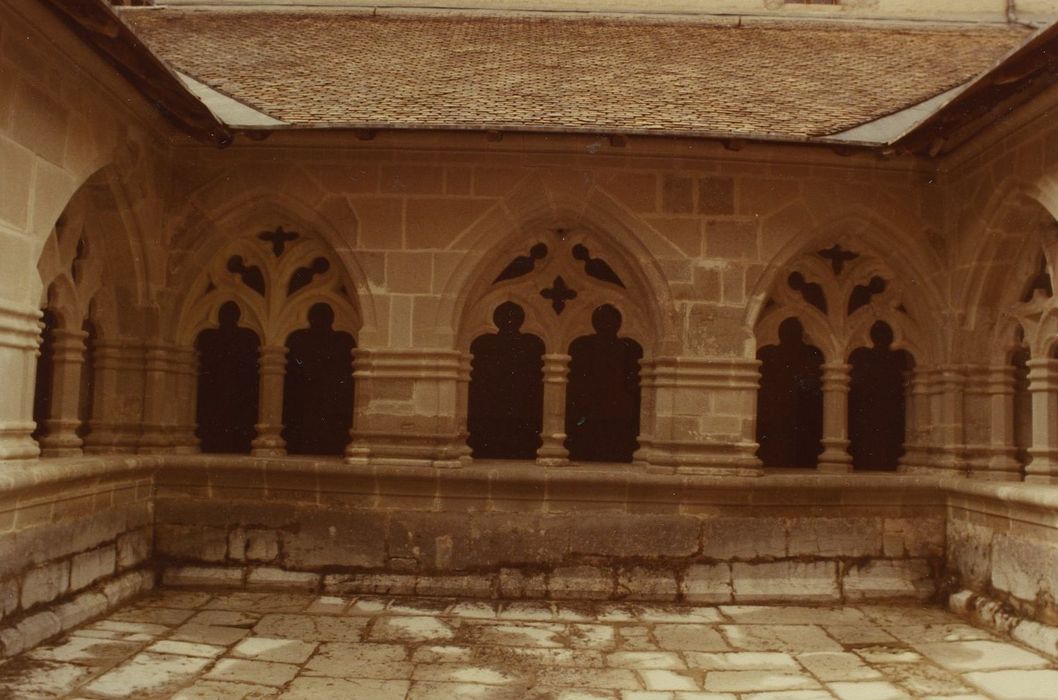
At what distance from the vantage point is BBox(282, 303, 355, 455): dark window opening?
8.67 m

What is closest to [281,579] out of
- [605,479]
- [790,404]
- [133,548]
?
[133,548]

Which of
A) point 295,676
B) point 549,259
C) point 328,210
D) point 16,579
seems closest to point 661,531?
point 549,259

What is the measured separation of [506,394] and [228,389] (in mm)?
2513

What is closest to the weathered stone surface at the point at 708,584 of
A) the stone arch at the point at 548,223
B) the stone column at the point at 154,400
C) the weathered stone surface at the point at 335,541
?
the stone arch at the point at 548,223

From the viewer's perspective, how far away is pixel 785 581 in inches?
232

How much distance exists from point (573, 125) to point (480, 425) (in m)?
4.01

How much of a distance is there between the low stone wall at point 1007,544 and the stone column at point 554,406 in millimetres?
2441

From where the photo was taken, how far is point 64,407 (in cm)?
557

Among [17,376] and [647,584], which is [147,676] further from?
[647,584]

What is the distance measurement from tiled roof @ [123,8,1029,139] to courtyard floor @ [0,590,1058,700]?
2777mm

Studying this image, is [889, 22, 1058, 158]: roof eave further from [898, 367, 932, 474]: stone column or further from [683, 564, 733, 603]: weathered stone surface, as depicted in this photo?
[683, 564, 733, 603]: weathered stone surface

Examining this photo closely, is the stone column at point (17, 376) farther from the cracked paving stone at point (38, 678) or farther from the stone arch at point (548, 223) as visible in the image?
the stone arch at point (548, 223)

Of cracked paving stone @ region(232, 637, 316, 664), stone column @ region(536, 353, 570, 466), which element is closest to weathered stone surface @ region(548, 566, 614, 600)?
stone column @ region(536, 353, 570, 466)

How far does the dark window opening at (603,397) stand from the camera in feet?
28.7
